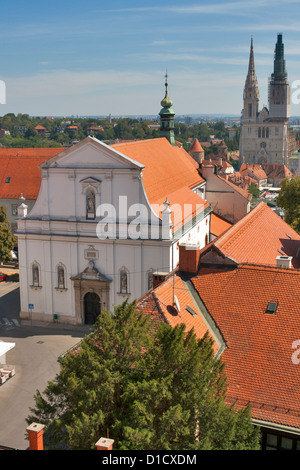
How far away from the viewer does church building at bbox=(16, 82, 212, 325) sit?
30109 millimetres

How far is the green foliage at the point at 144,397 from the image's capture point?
12078 millimetres

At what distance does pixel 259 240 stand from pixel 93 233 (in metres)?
9.95

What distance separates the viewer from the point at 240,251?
22953 mm

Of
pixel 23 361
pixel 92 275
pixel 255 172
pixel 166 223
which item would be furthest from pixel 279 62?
pixel 23 361

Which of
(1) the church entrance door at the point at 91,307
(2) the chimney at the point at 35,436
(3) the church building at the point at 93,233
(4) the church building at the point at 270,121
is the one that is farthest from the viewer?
(4) the church building at the point at 270,121

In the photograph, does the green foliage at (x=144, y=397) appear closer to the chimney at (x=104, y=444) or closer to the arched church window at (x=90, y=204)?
the chimney at (x=104, y=444)

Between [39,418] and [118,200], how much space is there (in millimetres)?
17694

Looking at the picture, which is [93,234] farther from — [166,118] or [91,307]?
[166,118]

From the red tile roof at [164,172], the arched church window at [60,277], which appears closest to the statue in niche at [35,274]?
the arched church window at [60,277]

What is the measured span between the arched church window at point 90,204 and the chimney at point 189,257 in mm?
11318

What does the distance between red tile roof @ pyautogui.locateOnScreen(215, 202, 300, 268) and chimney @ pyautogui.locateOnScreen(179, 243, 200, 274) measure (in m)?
1.01
